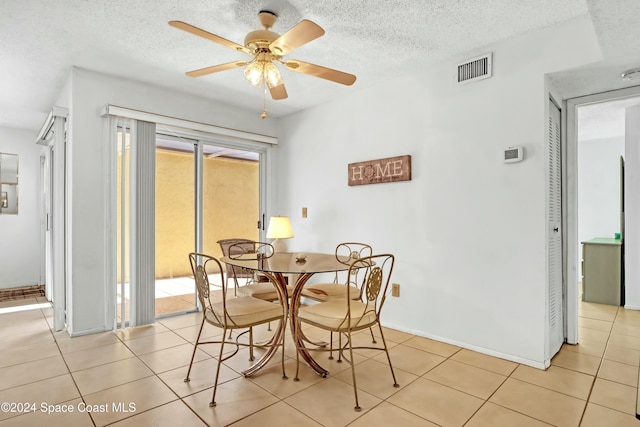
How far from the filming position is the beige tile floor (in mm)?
1917

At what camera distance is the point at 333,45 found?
9.21ft

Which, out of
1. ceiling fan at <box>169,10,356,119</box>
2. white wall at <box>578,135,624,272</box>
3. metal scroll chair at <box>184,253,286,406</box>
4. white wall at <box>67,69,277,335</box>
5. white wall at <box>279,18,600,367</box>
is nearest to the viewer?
ceiling fan at <box>169,10,356,119</box>

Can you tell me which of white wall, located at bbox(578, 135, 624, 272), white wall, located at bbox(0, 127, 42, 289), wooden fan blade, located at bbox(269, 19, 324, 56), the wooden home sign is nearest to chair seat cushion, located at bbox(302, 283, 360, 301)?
the wooden home sign

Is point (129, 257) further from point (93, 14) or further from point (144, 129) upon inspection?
point (93, 14)

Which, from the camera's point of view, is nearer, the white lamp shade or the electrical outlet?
the electrical outlet

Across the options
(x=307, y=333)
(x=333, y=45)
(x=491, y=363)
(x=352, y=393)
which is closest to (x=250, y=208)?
(x=307, y=333)

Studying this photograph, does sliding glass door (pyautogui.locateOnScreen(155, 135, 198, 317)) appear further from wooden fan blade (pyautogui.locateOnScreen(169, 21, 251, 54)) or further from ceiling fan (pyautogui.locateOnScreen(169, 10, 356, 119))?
wooden fan blade (pyautogui.locateOnScreen(169, 21, 251, 54))

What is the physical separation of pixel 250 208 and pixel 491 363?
3.29 metres

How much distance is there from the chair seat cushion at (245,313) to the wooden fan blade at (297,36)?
5.64 feet

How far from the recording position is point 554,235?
2805 millimetres

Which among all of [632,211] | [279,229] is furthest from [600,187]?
[279,229]

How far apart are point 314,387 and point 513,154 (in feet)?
7.42

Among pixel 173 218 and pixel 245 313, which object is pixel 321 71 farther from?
pixel 173 218

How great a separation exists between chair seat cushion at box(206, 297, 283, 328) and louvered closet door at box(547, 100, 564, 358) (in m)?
2.11
